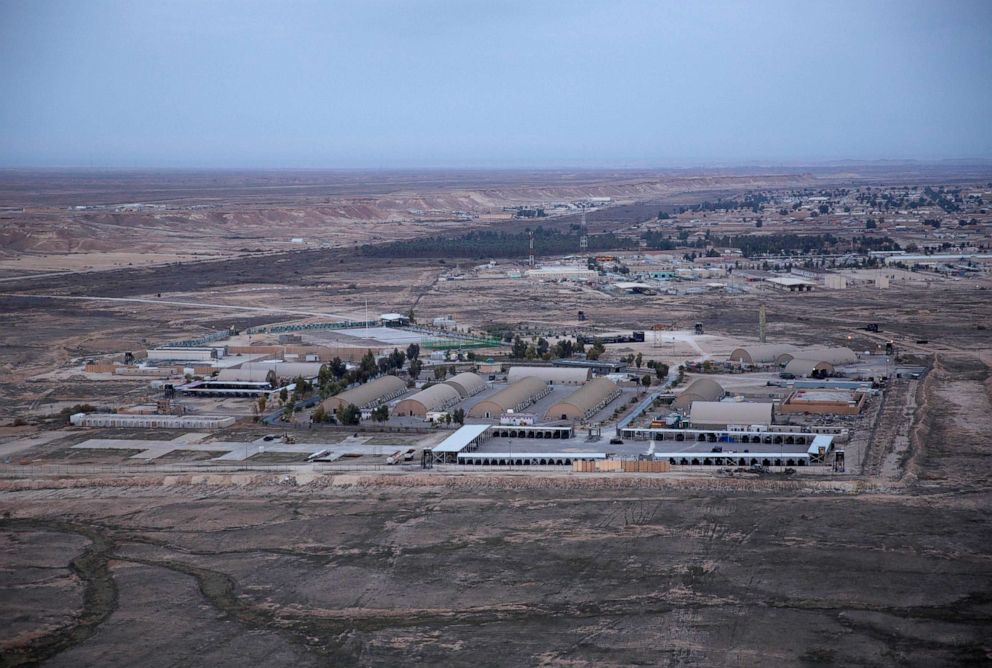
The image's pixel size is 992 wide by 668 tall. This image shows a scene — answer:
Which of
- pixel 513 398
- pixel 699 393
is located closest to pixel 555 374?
pixel 513 398

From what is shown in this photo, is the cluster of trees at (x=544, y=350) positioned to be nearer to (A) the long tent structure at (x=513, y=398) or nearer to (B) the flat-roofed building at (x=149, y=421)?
(A) the long tent structure at (x=513, y=398)

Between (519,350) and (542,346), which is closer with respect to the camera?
(519,350)

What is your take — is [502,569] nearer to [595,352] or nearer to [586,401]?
[586,401]

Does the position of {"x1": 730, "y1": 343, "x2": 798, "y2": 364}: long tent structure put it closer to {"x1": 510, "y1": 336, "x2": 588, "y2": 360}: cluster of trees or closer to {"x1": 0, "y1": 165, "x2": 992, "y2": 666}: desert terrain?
{"x1": 0, "y1": 165, "x2": 992, "y2": 666}: desert terrain

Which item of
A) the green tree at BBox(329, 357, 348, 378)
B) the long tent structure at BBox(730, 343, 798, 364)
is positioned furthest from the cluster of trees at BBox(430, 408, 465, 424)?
the long tent structure at BBox(730, 343, 798, 364)

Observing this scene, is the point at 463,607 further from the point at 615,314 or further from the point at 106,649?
the point at 615,314

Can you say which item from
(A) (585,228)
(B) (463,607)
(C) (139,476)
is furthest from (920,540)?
(A) (585,228)
